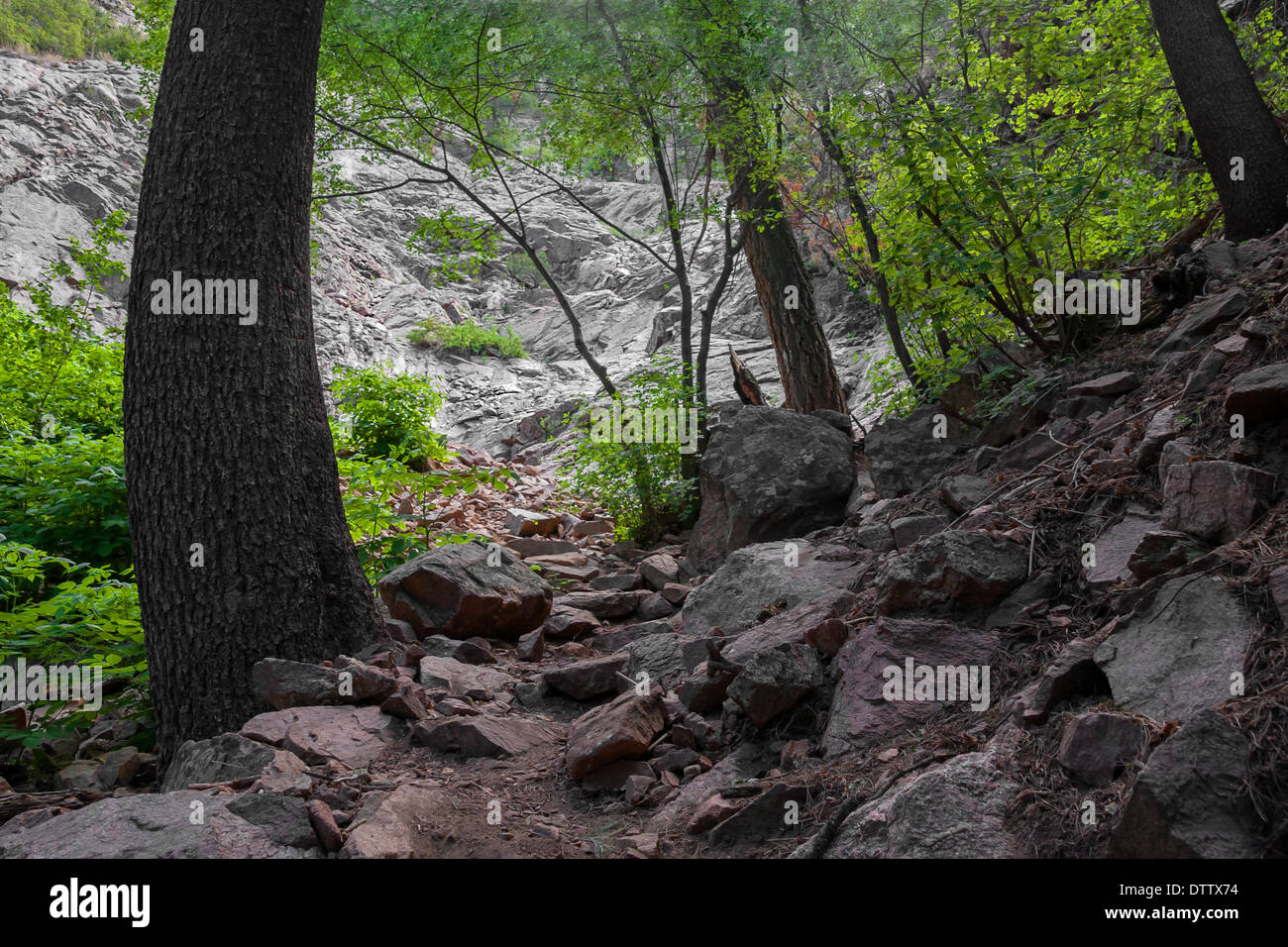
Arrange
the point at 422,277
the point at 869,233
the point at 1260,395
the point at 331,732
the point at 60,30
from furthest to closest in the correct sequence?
1. the point at 422,277
2. the point at 60,30
3. the point at 869,233
4. the point at 331,732
5. the point at 1260,395

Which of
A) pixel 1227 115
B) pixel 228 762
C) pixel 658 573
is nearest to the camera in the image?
pixel 228 762

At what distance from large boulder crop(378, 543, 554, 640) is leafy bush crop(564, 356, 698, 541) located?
2526 millimetres

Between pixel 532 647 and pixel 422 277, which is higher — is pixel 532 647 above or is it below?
below

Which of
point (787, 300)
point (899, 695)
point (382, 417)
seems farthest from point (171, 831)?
point (382, 417)

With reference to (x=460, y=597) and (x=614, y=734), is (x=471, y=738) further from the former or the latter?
(x=460, y=597)

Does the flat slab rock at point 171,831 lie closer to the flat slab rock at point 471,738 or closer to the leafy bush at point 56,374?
the flat slab rock at point 471,738

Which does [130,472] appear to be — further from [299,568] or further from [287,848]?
[287,848]

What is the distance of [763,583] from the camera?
4.25 metres

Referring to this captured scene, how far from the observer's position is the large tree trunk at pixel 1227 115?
524 cm

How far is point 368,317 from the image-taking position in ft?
61.4

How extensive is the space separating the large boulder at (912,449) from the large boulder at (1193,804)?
345 centimetres

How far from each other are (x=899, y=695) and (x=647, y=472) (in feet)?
15.7

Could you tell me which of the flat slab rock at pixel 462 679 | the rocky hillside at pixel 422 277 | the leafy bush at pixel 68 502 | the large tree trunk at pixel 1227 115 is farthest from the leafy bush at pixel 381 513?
the rocky hillside at pixel 422 277

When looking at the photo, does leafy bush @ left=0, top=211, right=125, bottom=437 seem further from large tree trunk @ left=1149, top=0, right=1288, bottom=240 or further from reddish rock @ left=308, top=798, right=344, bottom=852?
large tree trunk @ left=1149, top=0, right=1288, bottom=240
